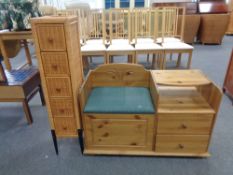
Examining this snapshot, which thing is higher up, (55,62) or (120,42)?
(55,62)

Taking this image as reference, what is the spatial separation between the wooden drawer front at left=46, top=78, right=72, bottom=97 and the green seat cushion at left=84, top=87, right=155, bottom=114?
0.19 metres

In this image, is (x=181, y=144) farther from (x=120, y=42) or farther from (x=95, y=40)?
(x=95, y=40)

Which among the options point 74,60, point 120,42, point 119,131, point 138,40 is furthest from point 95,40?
point 119,131

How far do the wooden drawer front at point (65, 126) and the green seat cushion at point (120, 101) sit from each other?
0.17 metres

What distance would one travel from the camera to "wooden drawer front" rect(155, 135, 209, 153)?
1.36 metres

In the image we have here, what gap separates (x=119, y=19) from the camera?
136 inches

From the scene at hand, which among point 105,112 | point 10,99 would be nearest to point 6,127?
point 10,99

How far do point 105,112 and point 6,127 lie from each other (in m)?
1.21

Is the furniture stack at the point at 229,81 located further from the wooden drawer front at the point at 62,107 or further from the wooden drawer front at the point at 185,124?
the wooden drawer front at the point at 62,107

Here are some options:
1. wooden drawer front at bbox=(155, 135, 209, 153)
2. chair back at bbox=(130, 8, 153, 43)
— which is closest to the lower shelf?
wooden drawer front at bbox=(155, 135, 209, 153)

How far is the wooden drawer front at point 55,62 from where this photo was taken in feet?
3.85

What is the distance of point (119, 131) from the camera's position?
54.0 inches

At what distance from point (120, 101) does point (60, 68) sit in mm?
502

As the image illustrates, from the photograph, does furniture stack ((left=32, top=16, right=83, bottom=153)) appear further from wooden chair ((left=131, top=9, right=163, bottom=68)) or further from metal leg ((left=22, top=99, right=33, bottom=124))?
wooden chair ((left=131, top=9, right=163, bottom=68))
